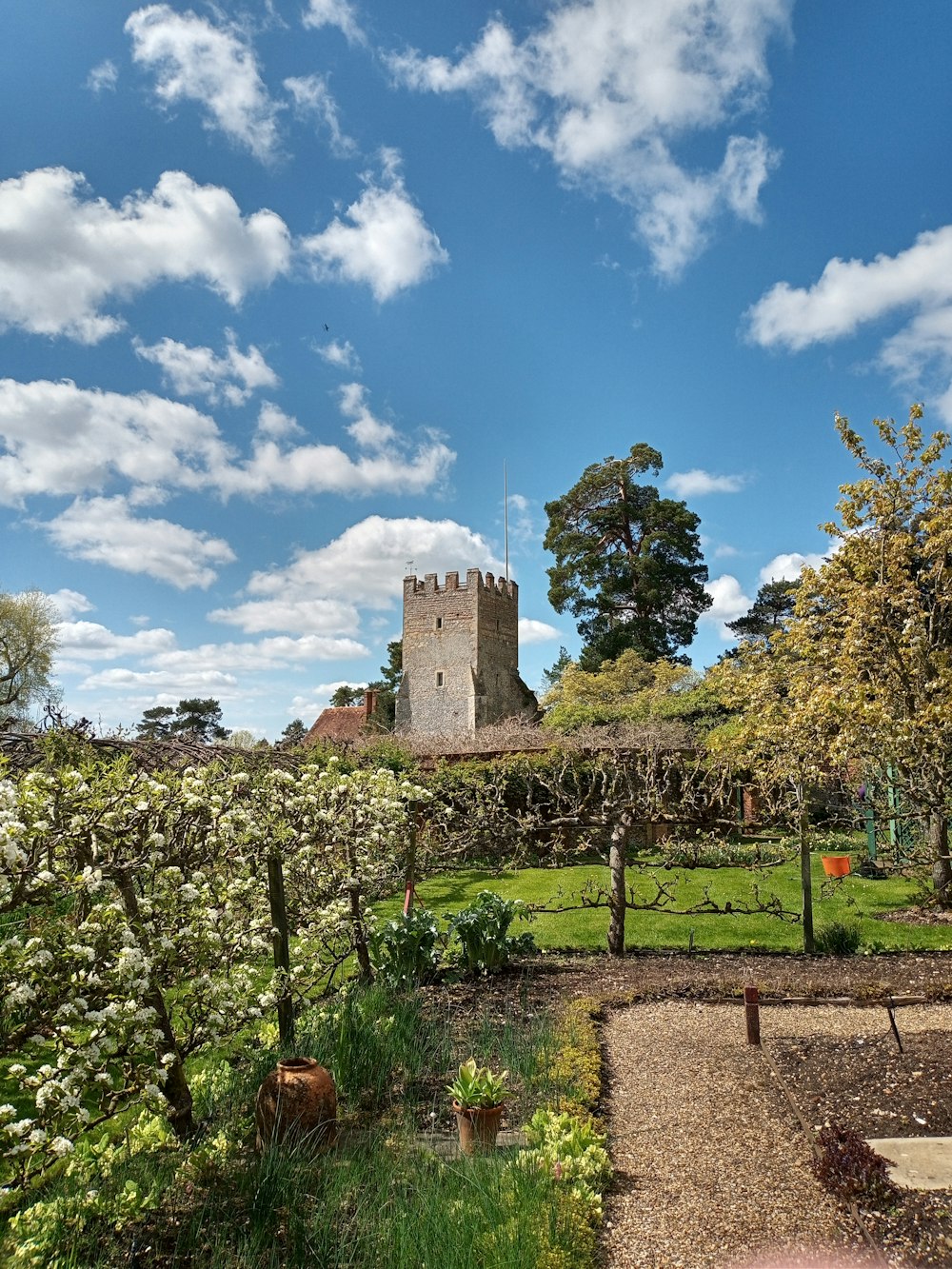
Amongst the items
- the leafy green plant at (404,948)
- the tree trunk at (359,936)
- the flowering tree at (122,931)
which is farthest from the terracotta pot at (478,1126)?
the tree trunk at (359,936)

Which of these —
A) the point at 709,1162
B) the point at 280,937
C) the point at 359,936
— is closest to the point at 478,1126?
the point at 709,1162

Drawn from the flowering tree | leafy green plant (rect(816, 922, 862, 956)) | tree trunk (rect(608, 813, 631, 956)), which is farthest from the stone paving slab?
leafy green plant (rect(816, 922, 862, 956))

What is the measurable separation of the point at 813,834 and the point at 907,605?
10.2 feet

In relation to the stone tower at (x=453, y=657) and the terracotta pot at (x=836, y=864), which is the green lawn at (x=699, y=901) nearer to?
the terracotta pot at (x=836, y=864)

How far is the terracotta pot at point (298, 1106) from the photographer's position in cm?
386

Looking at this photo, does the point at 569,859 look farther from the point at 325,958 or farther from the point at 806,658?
the point at 325,958

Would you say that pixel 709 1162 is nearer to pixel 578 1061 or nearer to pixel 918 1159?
pixel 918 1159

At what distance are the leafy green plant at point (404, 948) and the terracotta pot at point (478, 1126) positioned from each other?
2458mm

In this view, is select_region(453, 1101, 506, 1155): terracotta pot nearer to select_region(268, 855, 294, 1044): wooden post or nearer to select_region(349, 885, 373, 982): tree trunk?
select_region(268, 855, 294, 1044): wooden post

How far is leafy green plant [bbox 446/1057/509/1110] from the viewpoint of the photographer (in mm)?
3967

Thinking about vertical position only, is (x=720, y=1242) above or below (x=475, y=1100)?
below

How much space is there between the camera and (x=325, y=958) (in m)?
6.54

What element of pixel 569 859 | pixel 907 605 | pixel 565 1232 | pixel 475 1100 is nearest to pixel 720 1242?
pixel 565 1232

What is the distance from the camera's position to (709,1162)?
3.91 meters
